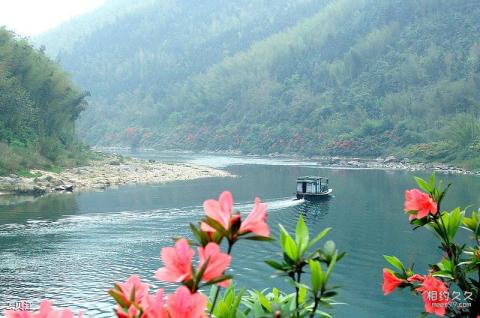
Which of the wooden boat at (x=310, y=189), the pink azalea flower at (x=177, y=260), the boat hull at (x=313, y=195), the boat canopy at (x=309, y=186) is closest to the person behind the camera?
the pink azalea flower at (x=177, y=260)

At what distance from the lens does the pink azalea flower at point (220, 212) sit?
1.90 m

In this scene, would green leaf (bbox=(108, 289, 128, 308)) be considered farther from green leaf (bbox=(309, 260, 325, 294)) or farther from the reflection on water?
the reflection on water

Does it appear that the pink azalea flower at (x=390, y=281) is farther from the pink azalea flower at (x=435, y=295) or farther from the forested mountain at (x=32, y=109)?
the forested mountain at (x=32, y=109)

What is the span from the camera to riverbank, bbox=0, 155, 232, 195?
35688 mm

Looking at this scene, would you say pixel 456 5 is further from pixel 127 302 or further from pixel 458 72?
pixel 127 302

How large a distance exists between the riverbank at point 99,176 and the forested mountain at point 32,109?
5.30ft

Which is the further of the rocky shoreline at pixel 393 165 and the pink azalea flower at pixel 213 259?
the rocky shoreline at pixel 393 165

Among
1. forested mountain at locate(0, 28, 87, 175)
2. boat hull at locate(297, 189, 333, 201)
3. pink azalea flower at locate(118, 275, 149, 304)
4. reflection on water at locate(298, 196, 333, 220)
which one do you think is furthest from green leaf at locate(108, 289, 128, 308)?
forested mountain at locate(0, 28, 87, 175)

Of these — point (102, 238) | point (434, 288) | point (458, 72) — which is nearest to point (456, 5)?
point (458, 72)

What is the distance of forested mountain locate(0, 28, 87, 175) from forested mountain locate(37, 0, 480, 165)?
37.1 m

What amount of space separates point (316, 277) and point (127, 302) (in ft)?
2.49

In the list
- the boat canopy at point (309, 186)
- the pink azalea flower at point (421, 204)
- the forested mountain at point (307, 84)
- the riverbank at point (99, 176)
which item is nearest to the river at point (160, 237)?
the boat canopy at point (309, 186)

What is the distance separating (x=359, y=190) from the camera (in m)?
39.0

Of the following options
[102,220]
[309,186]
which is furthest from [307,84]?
[102,220]
